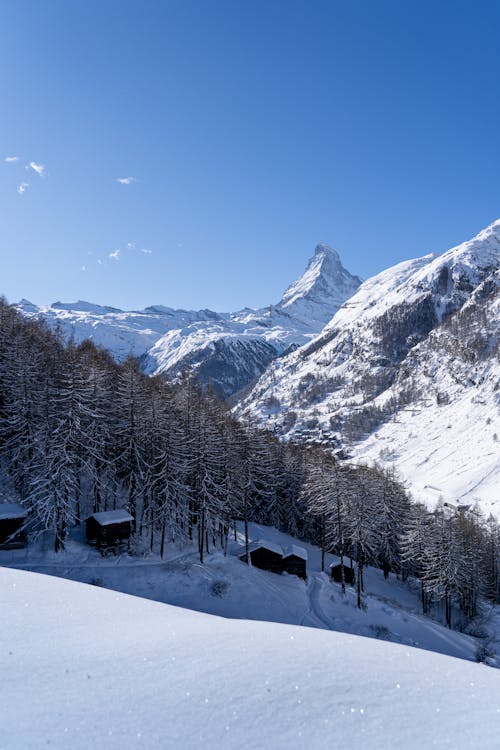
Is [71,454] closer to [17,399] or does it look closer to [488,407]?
[17,399]

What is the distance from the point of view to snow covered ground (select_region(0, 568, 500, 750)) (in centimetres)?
501

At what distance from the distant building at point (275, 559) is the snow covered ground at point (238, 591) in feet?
2.87

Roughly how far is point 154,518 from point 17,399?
16071 mm

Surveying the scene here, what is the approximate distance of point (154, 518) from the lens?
1388 inches

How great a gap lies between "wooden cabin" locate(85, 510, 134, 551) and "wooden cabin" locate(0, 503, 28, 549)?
5.16 meters

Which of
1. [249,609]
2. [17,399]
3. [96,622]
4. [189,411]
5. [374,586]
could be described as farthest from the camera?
[374,586]

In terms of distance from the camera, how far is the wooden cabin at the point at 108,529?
32688mm

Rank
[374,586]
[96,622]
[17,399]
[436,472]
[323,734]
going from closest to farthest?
[323,734] < [96,622] < [17,399] < [374,586] < [436,472]

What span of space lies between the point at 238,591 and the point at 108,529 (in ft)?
39.5

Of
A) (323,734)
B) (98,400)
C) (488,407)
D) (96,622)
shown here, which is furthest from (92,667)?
(488,407)

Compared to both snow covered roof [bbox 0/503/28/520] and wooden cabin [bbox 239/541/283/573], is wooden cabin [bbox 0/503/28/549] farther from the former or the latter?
wooden cabin [bbox 239/541/283/573]

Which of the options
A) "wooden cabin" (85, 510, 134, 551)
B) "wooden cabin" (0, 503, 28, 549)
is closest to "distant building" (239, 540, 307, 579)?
"wooden cabin" (85, 510, 134, 551)

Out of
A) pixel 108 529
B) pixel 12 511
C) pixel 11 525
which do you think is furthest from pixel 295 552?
pixel 12 511

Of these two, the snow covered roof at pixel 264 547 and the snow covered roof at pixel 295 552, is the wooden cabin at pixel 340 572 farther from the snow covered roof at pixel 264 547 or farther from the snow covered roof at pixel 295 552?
the snow covered roof at pixel 264 547
